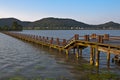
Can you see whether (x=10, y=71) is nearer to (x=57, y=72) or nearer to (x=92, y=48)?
(x=57, y=72)

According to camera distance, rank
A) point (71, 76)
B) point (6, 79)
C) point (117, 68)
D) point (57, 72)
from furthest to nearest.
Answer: point (117, 68) → point (57, 72) → point (71, 76) → point (6, 79)

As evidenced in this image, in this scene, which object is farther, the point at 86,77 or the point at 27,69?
the point at 27,69

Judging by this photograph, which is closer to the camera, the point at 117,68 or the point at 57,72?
the point at 57,72

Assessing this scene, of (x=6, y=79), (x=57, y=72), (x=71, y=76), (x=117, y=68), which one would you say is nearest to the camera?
(x=6, y=79)

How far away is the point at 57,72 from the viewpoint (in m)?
20.9

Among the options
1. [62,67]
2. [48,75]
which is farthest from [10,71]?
[62,67]

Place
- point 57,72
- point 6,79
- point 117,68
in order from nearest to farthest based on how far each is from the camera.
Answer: point 6,79 → point 57,72 → point 117,68

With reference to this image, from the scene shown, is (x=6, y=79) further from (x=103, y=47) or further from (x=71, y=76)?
(x=103, y=47)

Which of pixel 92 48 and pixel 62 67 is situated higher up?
pixel 92 48

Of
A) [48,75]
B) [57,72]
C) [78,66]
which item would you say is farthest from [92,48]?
[48,75]

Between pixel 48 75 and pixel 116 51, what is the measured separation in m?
6.52

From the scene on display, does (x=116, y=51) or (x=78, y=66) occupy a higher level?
(x=116, y=51)

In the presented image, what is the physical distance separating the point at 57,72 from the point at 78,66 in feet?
12.3

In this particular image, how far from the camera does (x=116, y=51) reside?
19.6 metres
